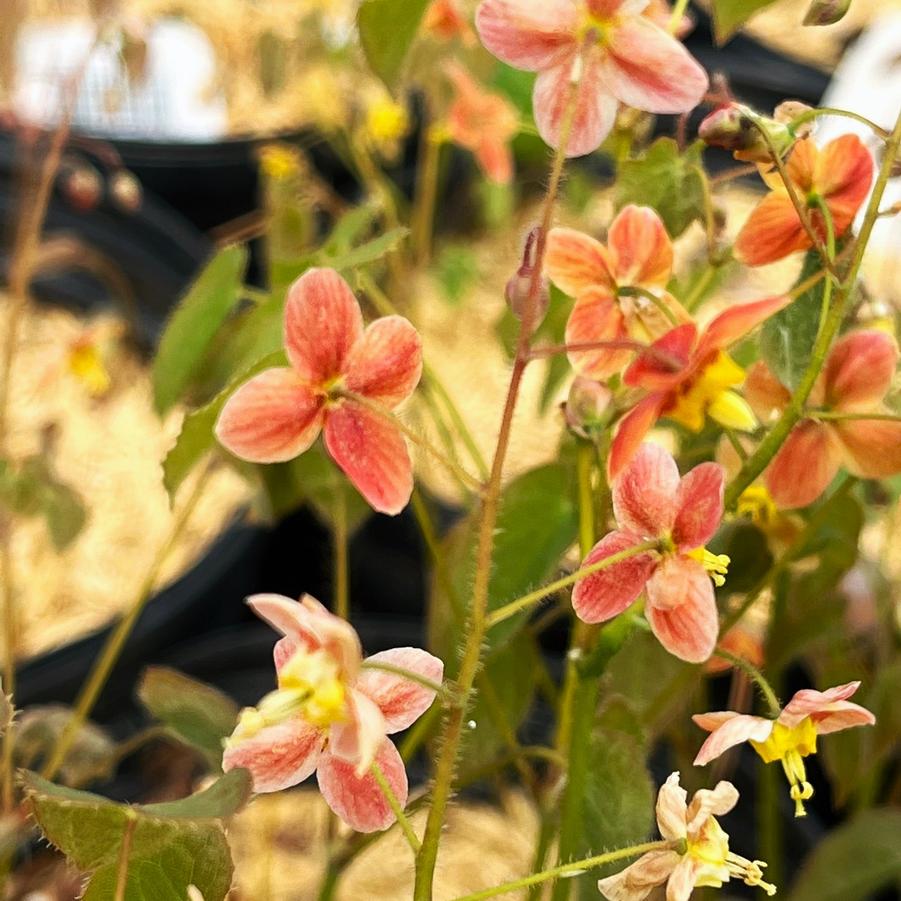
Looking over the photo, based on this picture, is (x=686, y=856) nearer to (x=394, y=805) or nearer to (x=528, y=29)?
(x=394, y=805)

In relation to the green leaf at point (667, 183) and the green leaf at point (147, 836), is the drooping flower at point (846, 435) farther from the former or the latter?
the green leaf at point (147, 836)

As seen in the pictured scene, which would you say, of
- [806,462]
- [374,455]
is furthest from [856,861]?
[374,455]

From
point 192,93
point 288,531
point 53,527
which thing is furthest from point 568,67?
point 192,93

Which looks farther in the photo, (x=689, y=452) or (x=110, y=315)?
(x=110, y=315)

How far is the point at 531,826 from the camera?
3.08 feet

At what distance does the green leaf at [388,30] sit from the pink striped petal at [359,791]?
236mm

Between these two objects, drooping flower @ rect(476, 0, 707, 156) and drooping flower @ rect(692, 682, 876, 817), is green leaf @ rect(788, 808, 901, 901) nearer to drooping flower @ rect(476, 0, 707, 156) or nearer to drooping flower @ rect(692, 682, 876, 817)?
drooping flower @ rect(692, 682, 876, 817)

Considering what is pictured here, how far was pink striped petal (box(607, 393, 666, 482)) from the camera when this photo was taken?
29 cm

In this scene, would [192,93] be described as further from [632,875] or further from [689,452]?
[632,875]

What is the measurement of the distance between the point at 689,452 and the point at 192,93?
1.51 meters

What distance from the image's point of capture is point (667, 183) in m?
0.39

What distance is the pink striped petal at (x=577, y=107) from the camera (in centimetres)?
32

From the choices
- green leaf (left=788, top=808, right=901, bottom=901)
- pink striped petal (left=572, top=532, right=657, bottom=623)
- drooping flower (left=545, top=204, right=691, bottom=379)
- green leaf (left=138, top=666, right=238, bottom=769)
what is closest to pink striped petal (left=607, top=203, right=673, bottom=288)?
drooping flower (left=545, top=204, right=691, bottom=379)

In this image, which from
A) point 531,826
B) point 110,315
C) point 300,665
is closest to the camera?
point 300,665
